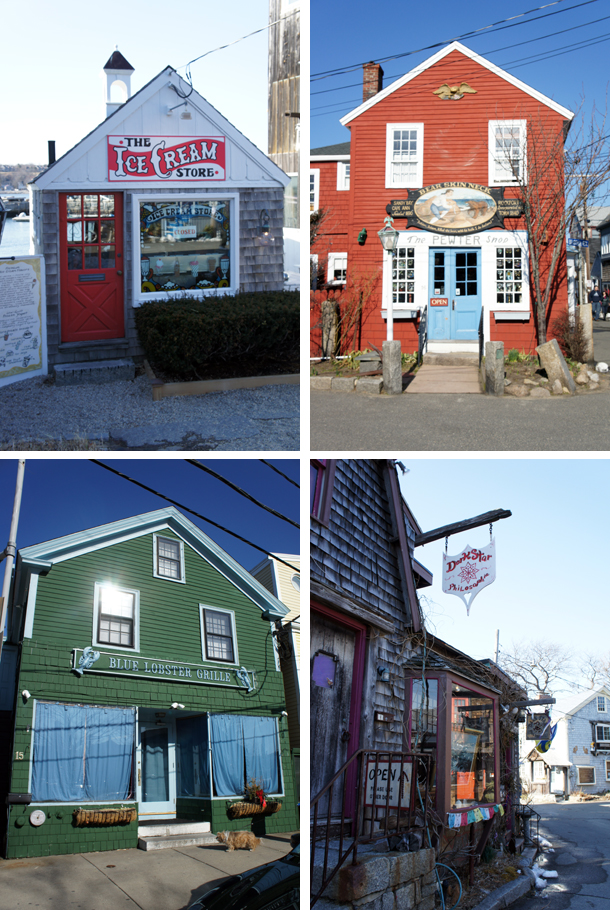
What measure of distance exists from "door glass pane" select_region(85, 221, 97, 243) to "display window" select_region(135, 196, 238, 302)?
26.4 inches

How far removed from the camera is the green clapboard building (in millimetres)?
4391

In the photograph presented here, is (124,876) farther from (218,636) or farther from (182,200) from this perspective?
(182,200)

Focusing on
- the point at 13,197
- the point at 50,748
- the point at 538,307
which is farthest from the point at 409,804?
the point at 538,307

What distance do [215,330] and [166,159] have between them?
301 centimetres

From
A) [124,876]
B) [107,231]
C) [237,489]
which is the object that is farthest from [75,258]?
[124,876]

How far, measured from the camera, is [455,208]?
50.0 ft

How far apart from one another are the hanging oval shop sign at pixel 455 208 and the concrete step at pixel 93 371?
7211 millimetres

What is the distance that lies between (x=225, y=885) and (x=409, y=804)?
1.66m

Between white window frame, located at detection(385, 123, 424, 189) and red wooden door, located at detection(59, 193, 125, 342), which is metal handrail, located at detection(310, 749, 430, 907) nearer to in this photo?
red wooden door, located at detection(59, 193, 125, 342)

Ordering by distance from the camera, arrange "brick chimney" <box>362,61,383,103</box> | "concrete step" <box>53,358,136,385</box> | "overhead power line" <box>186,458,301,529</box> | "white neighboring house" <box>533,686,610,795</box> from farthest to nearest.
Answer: "white neighboring house" <box>533,686,610,795</box>
"brick chimney" <box>362,61,383,103</box>
"concrete step" <box>53,358,136,385</box>
"overhead power line" <box>186,458,301,529</box>

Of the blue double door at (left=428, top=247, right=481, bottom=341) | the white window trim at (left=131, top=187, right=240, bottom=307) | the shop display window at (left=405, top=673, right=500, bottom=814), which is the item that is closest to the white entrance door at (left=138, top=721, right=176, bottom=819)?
the shop display window at (left=405, top=673, right=500, bottom=814)

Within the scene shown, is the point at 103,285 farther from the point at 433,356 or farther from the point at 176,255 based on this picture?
the point at 433,356

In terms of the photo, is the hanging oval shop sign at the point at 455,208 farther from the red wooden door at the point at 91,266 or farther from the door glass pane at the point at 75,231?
the door glass pane at the point at 75,231

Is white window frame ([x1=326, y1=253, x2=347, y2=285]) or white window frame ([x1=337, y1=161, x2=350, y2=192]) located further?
white window frame ([x1=337, y1=161, x2=350, y2=192])
